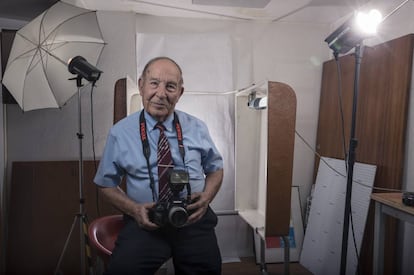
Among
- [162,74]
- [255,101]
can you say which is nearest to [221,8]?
[255,101]

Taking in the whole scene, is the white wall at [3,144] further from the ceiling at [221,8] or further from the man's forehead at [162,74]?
the man's forehead at [162,74]

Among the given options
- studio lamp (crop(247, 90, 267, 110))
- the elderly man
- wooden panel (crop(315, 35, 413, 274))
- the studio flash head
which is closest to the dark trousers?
the elderly man

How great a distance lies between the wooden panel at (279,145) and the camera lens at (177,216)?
2.29ft

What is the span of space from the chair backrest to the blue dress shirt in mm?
298

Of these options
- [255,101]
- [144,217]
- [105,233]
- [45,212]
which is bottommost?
[45,212]

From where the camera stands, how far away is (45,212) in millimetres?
2490

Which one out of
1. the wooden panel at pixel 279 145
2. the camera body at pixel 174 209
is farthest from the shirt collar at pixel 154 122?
the wooden panel at pixel 279 145

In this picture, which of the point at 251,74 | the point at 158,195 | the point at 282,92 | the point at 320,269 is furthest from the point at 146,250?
the point at 251,74

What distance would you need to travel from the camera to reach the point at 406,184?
2072 millimetres

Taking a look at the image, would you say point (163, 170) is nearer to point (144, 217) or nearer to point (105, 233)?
point (144, 217)

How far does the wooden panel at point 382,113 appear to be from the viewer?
205 centimetres

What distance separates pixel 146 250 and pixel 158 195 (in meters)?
0.25

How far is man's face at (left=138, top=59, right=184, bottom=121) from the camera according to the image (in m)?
1.59

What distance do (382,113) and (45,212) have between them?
2722mm
